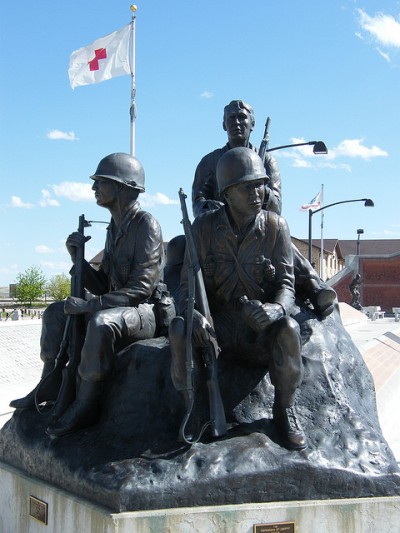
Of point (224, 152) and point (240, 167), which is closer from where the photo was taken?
point (240, 167)

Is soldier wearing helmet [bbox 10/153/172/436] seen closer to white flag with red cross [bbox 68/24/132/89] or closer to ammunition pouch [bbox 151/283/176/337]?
ammunition pouch [bbox 151/283/176/337]

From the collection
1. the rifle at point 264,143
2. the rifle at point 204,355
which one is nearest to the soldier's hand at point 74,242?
the rifle at point 204,355

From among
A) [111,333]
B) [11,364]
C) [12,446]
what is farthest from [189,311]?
[11,364]

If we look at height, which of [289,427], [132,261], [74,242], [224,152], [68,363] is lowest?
[289,427]

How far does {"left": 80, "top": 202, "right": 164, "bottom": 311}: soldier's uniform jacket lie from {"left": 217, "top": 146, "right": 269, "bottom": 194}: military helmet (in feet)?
2.89

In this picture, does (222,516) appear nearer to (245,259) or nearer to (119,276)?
(245,259)

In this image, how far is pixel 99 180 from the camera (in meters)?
4.84

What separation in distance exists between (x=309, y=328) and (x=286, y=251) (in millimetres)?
797

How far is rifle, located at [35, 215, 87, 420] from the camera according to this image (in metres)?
Answer: 4.46

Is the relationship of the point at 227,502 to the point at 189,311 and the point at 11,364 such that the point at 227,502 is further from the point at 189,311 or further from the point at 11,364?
the point at 11,364

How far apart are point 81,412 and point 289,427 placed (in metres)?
1.42

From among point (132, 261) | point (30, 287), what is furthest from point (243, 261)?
point (30, 287)

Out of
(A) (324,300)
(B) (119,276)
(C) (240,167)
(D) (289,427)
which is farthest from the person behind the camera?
(A) (324,300)

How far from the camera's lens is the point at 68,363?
454cm
